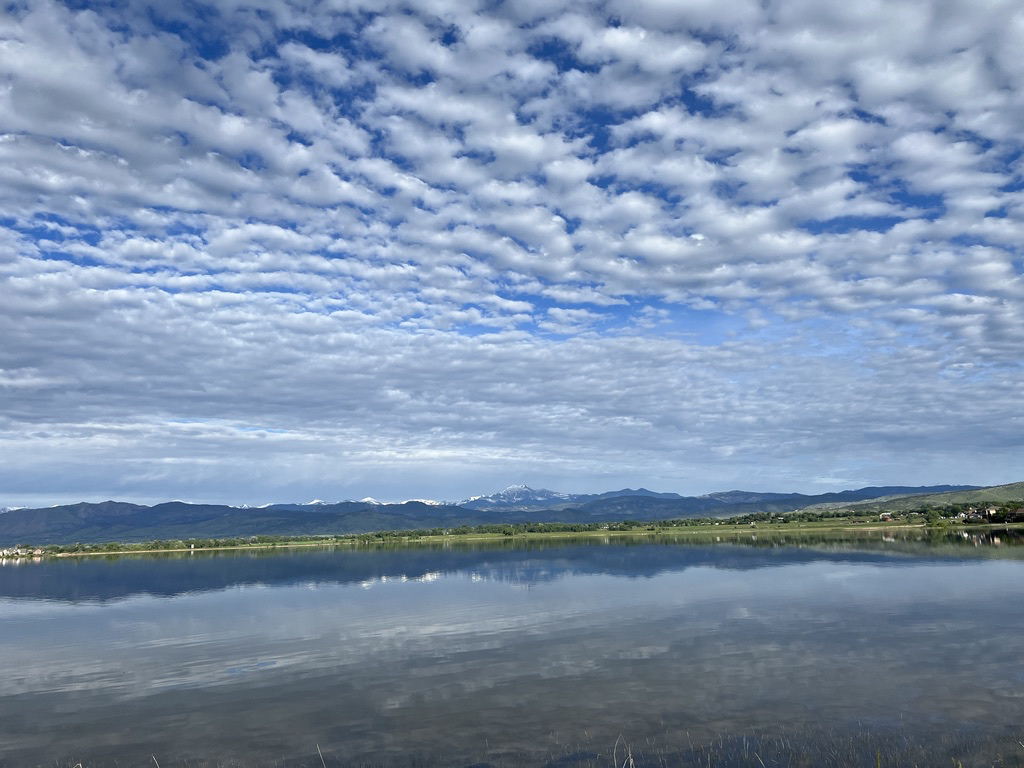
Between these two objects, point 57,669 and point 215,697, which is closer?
point 215,697

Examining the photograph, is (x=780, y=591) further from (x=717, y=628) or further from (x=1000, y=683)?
(x=1000, y=683)

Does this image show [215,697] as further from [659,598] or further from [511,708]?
[659,598]

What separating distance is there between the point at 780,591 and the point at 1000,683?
3448 centimetres

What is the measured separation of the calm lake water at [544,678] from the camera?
21562mm

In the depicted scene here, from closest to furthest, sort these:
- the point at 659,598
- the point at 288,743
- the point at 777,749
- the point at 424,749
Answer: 1. the point at 777,749
2. the point at 424,749
3. the point at 288,743
4. the point at 659,598

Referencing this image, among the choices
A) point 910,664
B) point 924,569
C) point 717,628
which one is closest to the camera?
point 910,664

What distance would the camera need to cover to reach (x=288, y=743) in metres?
23.4

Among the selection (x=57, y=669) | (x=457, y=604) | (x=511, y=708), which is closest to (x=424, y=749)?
(x=511, y=708)

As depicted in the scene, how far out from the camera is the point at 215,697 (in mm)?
30094

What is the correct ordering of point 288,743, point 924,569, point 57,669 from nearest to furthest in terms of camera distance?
point 288,743, point 57,669, point 924,569

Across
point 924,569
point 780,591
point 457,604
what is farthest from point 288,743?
point 924,569

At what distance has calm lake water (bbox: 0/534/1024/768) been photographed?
70.7 ft

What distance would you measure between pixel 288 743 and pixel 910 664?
26.0 meters

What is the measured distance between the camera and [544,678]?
30.3 meters
